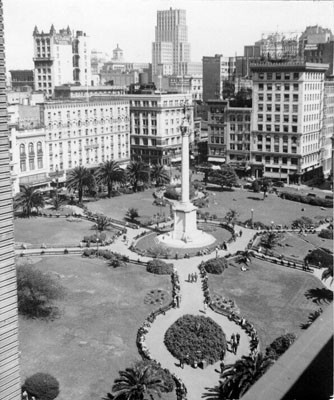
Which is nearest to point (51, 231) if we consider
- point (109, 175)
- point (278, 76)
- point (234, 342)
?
point (109, 175)

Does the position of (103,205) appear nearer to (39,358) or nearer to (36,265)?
(36,265)

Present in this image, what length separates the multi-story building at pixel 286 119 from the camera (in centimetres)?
10825

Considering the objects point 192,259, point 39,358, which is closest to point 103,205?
point 192,259

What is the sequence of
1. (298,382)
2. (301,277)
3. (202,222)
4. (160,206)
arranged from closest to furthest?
(298,382) < (301,277) < (202,222) < (160,206)

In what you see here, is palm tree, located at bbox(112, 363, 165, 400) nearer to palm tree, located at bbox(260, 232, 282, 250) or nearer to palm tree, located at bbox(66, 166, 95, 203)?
palm tree, located at bbox(260, 232, 282, 250)

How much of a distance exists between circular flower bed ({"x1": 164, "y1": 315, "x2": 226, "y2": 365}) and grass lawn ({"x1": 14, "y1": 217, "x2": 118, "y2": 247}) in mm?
28380

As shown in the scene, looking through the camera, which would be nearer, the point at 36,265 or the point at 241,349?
the point at 241,349

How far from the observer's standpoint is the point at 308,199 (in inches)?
3676

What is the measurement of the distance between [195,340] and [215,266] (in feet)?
58.7

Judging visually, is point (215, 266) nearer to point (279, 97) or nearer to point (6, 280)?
point (6, 280)

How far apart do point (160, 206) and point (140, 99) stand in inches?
1794

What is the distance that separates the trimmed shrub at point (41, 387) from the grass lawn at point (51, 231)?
34200mm

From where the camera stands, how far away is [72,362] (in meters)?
39.2

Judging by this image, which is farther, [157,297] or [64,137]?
[64,137]
